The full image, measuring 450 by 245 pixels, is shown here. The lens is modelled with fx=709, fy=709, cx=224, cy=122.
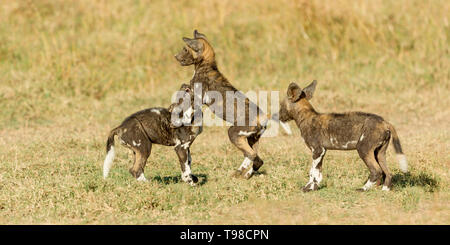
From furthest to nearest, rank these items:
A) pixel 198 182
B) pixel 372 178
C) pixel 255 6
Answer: pixel 255 6 → pixel 198 182 → pixel 372 178

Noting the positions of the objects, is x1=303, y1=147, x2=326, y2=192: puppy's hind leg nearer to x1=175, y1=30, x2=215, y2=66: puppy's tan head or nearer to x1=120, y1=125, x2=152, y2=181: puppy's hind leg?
x1=120, y1=125, x2=152, y2=181: puppy's hind leg

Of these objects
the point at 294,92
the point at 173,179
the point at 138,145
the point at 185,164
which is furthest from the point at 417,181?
the point at 138,145

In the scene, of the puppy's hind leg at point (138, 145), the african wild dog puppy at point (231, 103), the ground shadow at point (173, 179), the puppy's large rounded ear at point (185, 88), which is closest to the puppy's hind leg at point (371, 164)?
the african wild dog puppy at point (231, 103)

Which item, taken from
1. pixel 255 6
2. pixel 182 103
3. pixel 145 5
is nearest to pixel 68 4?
pixel 145 5

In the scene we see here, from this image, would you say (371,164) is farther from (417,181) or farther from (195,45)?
(195,45)

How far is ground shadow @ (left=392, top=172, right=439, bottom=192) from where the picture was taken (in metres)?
9.11

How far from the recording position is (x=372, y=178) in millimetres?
8719

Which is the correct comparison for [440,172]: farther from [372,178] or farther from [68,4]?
[68,4]

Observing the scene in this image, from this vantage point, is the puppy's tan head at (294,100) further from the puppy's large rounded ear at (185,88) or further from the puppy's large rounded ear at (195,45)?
the puppy's large rounded ear at (195,45)

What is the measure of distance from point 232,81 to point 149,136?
6.94 metres

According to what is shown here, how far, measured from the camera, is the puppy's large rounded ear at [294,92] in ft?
30.1

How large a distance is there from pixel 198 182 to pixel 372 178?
2343 mm

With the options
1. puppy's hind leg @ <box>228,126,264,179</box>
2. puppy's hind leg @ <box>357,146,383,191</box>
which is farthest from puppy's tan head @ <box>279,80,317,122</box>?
puppy's hind leg @ <box>357,146,383,191</box>

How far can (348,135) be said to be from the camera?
8.65 meters
